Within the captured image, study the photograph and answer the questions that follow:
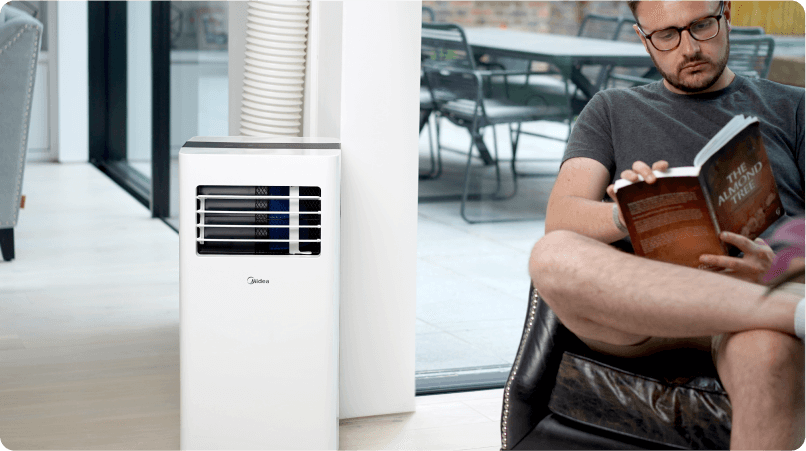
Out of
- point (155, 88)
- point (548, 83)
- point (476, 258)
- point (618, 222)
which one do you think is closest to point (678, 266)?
point (618, 222)

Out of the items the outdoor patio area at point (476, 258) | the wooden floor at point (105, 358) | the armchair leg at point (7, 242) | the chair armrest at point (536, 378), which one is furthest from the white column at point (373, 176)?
the armchair leg at point (7, 242)

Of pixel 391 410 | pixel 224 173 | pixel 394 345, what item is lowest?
pixel 391 410

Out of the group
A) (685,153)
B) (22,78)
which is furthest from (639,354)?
(22,78)

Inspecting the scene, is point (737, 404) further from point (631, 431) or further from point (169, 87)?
point (169, 87)

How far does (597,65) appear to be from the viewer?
271 cm

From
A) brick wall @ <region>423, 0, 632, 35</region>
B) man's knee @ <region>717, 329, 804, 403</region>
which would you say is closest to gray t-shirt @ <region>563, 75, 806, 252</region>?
man's knee @ <region>717, 329, 804, 403</region>

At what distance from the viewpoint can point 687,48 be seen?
1.75 m

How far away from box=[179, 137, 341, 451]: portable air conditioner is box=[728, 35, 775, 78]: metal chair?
1.31 metres

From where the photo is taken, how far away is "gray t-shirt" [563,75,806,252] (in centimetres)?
176

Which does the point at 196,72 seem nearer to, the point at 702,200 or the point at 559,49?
the point at 559,49

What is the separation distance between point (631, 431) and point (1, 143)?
272cm

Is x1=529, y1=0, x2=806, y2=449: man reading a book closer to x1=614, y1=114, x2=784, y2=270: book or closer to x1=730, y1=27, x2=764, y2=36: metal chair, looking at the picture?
x1=614, y1=114, x2=784, y2=270: book

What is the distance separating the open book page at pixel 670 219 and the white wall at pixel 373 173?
0.74 m

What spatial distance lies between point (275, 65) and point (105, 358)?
1.02 meters
